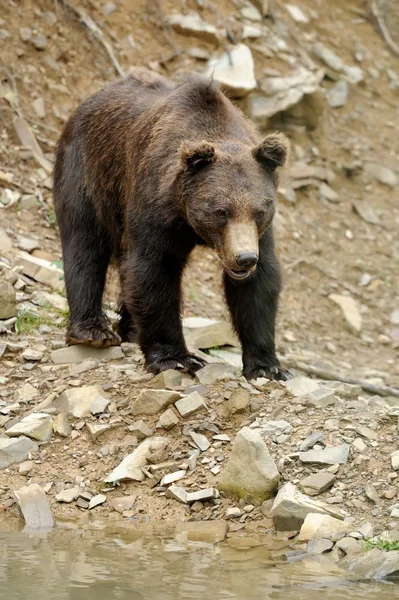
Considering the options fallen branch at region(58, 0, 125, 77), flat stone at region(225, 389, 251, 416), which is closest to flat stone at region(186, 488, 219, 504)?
flat stone at region(225, 389, 251, 416)

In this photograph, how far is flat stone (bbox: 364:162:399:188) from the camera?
1502cm

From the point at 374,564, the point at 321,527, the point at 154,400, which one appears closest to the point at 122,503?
the point at 154,400

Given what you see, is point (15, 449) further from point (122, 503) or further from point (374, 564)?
point (374, 564)

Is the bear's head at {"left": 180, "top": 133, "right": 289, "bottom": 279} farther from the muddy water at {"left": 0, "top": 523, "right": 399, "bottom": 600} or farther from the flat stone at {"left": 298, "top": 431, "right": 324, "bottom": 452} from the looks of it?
the muddy water at {"left": 0, "top": 523, "right": 399, "bottom": 600}

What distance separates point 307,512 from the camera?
5816mm

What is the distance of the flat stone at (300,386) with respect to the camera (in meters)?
7.33

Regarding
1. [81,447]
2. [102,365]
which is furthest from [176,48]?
[81,447]

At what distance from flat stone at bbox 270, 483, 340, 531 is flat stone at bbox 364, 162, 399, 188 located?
974 centimetres

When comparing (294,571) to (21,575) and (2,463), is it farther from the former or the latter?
(2,463)

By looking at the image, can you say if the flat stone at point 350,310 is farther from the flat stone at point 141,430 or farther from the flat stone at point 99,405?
the flat stone at point 141,430

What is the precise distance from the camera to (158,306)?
7484 millimetres

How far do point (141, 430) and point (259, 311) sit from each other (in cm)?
131

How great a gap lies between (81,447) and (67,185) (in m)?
2.75

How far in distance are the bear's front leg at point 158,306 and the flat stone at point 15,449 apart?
1124mm
